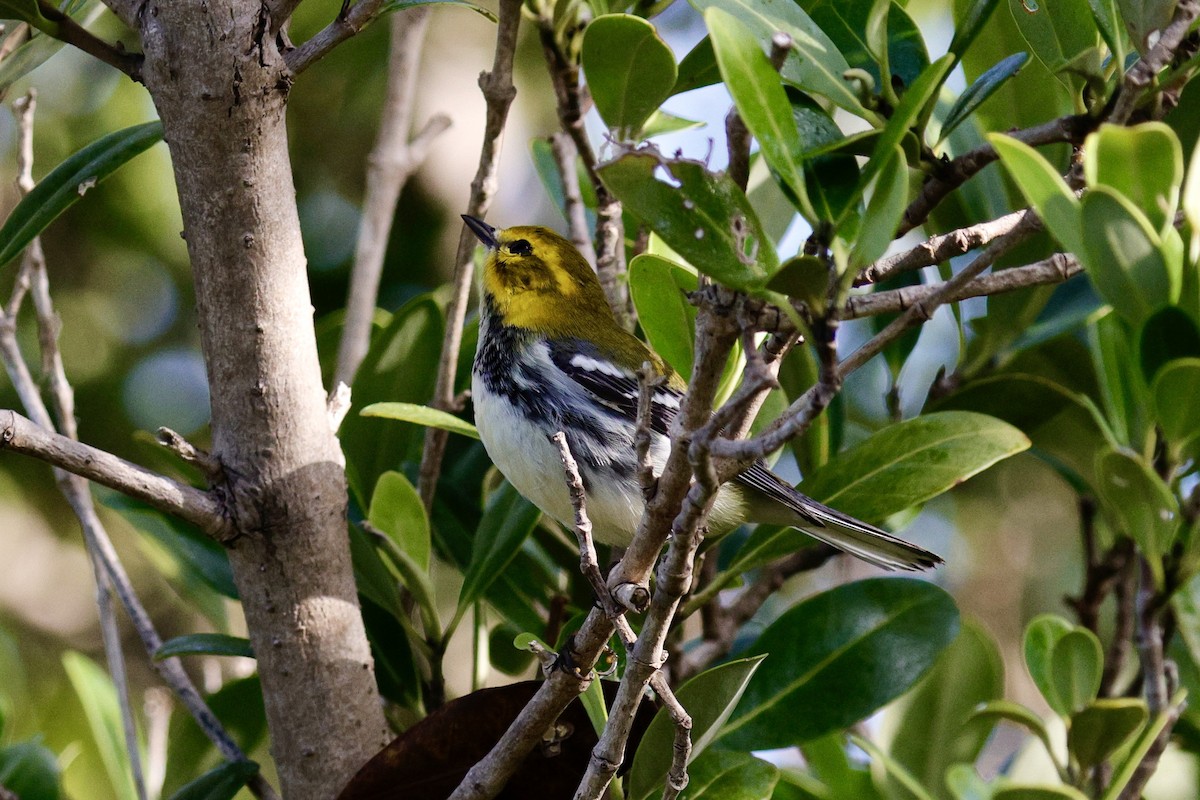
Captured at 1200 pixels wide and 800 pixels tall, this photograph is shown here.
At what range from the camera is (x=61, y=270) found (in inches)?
156

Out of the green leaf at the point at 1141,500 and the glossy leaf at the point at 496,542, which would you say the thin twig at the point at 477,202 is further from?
the green leaf at the point at 1141,500

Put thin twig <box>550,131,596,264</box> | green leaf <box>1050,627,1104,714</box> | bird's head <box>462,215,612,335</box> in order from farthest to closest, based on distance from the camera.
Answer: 1. bird's head <box>462,215,612,335</box>
2. thin twig <box>550,131,596,264</box>
3. green leaf <box>1050,627,1104,714</box>

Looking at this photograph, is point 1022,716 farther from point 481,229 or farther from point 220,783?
point 481,229

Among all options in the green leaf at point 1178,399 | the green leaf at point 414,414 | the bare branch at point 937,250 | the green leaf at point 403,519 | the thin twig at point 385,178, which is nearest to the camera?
the bare branch at point 937,250

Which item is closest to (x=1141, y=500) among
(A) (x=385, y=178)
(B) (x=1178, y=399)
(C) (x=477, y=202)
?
(B) (x=1178, y=399)

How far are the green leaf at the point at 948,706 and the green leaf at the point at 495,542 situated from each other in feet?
2.77

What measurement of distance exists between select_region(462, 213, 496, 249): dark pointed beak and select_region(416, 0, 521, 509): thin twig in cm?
1

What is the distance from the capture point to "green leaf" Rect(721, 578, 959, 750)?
198 cm

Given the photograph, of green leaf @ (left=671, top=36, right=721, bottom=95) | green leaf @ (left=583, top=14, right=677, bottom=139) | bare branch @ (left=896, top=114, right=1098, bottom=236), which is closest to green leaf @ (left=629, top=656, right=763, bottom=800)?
bare branch @ (left=896, top=114, right=1098, bottom=236)

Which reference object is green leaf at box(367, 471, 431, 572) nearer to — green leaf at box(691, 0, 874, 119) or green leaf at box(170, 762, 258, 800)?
green leaf at box(170, 762, 258, 800)

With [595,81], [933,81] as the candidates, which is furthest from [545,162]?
[933,81]

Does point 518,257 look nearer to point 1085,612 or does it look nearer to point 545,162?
point 545,162

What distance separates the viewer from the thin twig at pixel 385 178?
2879 mm

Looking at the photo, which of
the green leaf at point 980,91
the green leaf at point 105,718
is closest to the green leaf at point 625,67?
the green leaf at point 980,91
